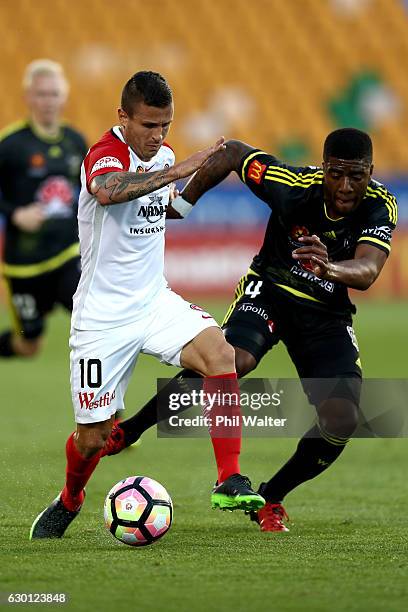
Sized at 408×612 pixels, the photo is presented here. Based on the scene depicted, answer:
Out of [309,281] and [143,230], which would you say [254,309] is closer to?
[309,281]

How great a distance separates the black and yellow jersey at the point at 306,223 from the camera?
19.2 feet

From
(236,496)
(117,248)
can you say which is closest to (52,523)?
(236,496)

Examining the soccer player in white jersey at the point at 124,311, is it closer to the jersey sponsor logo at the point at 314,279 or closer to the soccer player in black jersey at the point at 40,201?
the jersey sponsor logo at the point at 314,279

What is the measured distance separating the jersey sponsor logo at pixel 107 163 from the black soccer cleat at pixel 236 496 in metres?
1.46

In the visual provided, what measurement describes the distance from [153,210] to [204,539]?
59.7 inches

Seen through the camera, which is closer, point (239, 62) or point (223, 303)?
point (223, 303)

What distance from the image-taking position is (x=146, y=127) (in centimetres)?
525

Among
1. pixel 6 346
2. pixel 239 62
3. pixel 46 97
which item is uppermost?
pixel 239 62

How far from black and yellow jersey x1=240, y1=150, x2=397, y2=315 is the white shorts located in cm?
89

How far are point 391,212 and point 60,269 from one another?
14.7 ft

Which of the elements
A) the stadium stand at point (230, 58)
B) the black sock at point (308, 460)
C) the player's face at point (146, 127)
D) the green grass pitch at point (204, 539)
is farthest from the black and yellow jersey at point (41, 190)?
the stadium stand at point (230, 58)

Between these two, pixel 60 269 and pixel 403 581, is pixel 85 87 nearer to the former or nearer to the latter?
pixel 60 269

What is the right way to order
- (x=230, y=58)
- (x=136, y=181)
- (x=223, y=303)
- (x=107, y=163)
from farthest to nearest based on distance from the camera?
(x=230, y=58), (x=223, y=303), (x=107, y=163), (x=136, y=181)

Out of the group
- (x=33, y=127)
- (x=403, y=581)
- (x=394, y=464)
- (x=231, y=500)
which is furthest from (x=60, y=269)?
(x=403, y=581)
